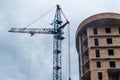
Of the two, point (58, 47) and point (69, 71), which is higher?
point (58, 47)

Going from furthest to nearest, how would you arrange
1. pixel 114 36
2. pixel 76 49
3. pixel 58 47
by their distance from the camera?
1. pixel 58 47
2. pixel 76 49
3. pixel 114 36

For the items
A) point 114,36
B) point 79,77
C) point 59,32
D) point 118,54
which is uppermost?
point 59,32

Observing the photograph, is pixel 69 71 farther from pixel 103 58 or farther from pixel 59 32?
pixel 59 32

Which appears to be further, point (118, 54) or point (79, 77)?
point (79, 77)

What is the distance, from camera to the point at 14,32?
105000 millimetres

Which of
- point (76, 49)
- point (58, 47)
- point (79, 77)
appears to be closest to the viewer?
point (79, 77)

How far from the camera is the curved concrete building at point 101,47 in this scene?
68812mm

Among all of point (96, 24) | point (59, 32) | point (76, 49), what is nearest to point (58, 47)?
point (59, 32)

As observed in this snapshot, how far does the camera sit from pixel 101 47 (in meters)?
71.2

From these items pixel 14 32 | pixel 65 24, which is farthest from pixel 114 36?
pixel 14 32

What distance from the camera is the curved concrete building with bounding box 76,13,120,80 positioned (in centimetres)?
6881

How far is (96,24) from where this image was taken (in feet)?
240

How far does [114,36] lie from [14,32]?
45.4 m

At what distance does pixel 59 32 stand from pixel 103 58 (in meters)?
32.5
